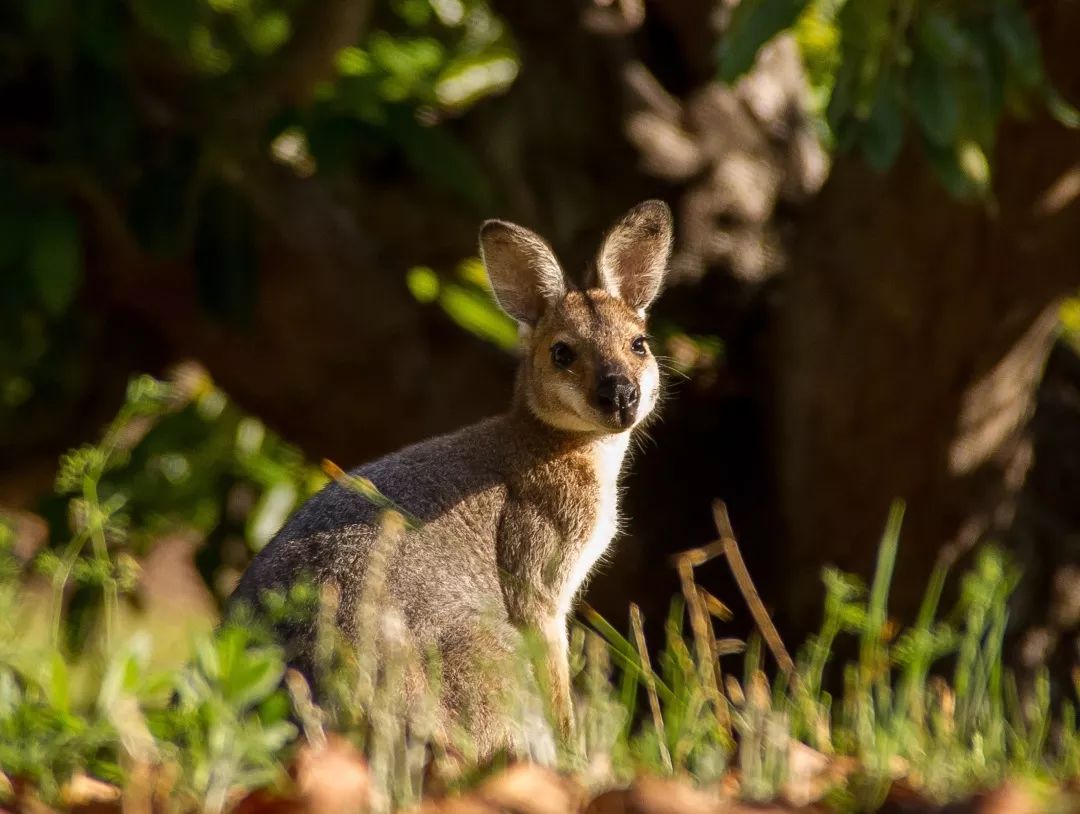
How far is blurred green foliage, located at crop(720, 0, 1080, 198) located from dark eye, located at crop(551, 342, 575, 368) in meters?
1.21

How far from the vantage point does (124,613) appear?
1106cm

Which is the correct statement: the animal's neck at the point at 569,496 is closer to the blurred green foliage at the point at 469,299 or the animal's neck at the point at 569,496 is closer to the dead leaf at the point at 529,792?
the blurred green foliage at the point at 469,299

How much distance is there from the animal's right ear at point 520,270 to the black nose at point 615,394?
0.61 metres

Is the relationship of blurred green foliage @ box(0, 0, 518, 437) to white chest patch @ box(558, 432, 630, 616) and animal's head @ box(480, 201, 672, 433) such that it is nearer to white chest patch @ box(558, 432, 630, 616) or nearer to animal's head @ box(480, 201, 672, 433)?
animal's head @ box(480, 201, 672, 433)

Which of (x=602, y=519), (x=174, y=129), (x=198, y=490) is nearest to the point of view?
(x=602, y=519)

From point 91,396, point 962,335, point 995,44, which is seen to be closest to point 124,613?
point 91,396

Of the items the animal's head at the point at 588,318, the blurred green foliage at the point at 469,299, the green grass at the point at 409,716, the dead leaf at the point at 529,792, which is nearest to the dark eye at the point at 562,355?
the animal's head at the point at 588,318

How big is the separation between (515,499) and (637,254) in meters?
1.23

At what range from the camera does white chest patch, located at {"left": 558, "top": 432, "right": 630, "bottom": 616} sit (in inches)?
211

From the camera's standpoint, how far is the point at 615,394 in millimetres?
5531

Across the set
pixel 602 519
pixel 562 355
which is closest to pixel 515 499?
pixel 602 519

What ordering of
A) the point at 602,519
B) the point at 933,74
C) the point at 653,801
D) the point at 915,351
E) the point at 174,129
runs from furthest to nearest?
the point at 915,351
the point at 174,129
the point at 602,519
the point at 933,74
the point at 653,801

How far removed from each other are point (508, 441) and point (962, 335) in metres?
2.84

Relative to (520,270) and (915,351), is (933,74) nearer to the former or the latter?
(520,270)
